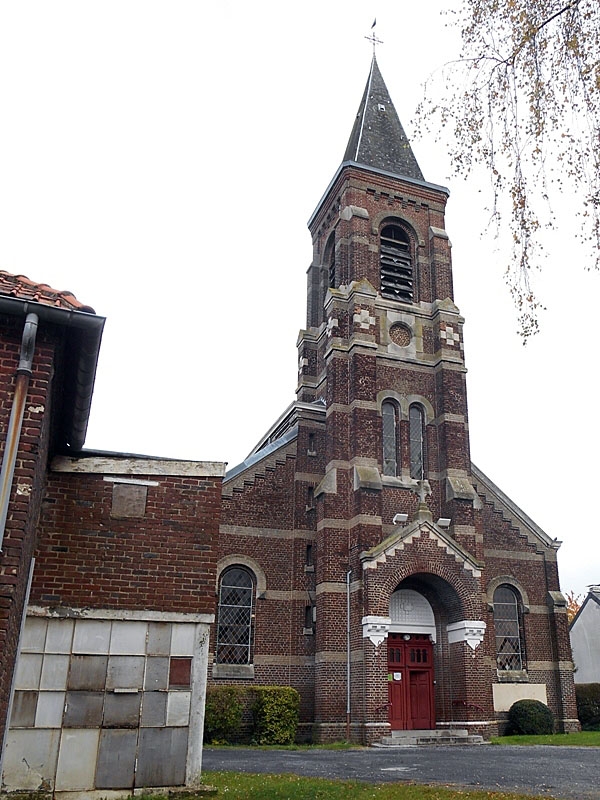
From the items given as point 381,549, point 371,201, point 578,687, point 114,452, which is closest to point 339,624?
point 381,549

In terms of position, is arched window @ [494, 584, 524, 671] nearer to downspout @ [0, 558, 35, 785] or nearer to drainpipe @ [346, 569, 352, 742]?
drainpipe @ [346, 569, 352, 742]

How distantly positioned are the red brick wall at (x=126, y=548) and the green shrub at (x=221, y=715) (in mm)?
11776

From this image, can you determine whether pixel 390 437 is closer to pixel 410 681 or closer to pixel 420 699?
pixel 410 681

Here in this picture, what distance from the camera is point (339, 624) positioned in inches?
868

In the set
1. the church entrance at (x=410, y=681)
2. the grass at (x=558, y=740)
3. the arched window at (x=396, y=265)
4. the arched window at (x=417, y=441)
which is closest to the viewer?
the grass at (x=558, y=740)

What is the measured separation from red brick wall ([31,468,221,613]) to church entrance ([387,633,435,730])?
45.5ft

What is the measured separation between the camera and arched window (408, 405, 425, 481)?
25.2 meters

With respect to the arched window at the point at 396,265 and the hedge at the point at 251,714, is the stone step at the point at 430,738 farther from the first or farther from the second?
the arched window at the point at 396,265

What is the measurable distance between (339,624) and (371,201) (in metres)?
15.4

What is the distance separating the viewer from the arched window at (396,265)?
27453mm

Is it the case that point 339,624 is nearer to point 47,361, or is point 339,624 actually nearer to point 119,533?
point 119,533

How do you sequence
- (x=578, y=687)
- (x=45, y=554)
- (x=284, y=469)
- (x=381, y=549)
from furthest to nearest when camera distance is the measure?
(x=578, y=687)
(x=284, y=469)
(x=381, y=549)
(x=45, y=554)

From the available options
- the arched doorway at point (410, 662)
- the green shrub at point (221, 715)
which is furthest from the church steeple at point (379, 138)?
the green shrub at point (221, 715)

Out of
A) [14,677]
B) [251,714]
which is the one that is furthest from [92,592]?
[251,714]
